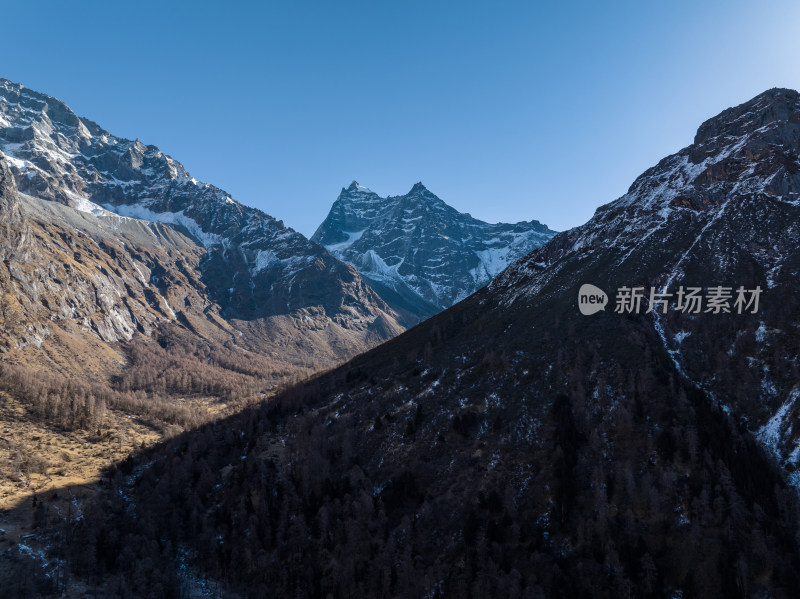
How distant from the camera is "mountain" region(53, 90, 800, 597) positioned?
66.9m

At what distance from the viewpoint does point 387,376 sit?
147m

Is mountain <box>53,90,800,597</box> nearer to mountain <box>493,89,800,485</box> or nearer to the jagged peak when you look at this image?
mountain <box>493,89,800,485</box>

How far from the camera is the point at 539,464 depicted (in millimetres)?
85500

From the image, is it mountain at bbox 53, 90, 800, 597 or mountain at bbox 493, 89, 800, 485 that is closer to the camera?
mountain at bbox 53, 90, 800, 597

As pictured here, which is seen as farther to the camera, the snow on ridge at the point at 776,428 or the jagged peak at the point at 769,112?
the jagged peak at the point at 769,112

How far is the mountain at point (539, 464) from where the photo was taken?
66938 millimetres
